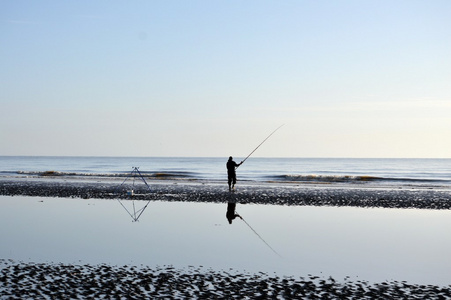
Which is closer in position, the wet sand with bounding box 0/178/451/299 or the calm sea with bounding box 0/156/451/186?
the wet sand with bounding box 0/178/451/299

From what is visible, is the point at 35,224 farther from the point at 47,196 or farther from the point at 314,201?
the point at 314,201

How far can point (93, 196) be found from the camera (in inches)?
1017

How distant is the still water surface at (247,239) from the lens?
994 cm

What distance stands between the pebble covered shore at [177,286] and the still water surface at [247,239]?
529 millimetres

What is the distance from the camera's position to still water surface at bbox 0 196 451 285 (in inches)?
391

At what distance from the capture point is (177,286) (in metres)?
8.25

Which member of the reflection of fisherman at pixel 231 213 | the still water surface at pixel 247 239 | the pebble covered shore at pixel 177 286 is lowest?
the pebble covered shore at pixel 177 286

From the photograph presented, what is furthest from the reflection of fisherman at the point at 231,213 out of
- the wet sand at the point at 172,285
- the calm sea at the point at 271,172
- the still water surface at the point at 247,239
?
the calm sea at the point at 271,172

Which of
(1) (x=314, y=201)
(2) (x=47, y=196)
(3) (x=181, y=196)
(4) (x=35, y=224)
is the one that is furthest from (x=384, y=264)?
(2) (x=47, y=196)

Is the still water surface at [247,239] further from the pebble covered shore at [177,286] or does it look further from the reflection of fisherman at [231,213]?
the pebble covered shore at [177,286]

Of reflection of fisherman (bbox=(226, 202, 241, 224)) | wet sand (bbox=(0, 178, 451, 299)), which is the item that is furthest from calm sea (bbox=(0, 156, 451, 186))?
wet sand (bbox=(0, 178, 451, 299))

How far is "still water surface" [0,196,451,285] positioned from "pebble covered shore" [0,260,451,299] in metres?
0.53

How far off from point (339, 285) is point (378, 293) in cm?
71

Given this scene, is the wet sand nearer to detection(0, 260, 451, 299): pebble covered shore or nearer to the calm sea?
detection(0, 260, 451, 299): pebble covered shore
